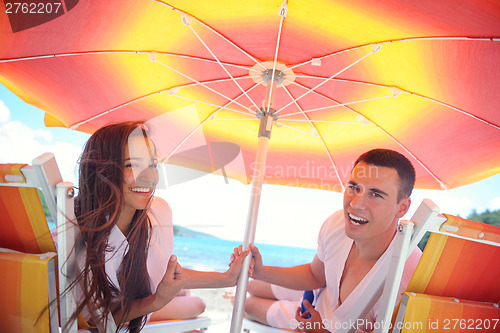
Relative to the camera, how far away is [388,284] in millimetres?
1544

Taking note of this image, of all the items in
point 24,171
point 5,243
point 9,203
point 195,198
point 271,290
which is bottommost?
point 271,290

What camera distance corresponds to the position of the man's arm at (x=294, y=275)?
3111 mm

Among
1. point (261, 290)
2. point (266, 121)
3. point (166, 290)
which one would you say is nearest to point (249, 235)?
point (266, 121)

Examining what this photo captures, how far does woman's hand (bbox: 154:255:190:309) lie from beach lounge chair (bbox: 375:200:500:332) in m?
1.00

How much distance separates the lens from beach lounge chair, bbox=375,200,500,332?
A: 1.47 m

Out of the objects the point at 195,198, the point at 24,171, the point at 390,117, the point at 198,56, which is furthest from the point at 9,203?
the point at 195,198

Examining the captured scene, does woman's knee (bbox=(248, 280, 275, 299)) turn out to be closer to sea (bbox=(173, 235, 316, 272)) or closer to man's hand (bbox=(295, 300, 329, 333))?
man's hand (bbox=(295, 300, 329, 333))

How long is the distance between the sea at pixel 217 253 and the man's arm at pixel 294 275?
17.4 m

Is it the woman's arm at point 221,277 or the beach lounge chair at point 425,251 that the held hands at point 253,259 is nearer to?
the woman's arm at point 221,277

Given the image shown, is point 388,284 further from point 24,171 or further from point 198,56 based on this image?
point 198,56

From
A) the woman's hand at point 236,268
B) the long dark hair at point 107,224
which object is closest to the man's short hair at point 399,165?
the woman's hand at point 236,268

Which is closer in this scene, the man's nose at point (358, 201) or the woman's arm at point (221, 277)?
the man's nose at point (358, 201)

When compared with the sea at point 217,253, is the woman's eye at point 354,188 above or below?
above

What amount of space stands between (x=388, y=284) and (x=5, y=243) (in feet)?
5.25
